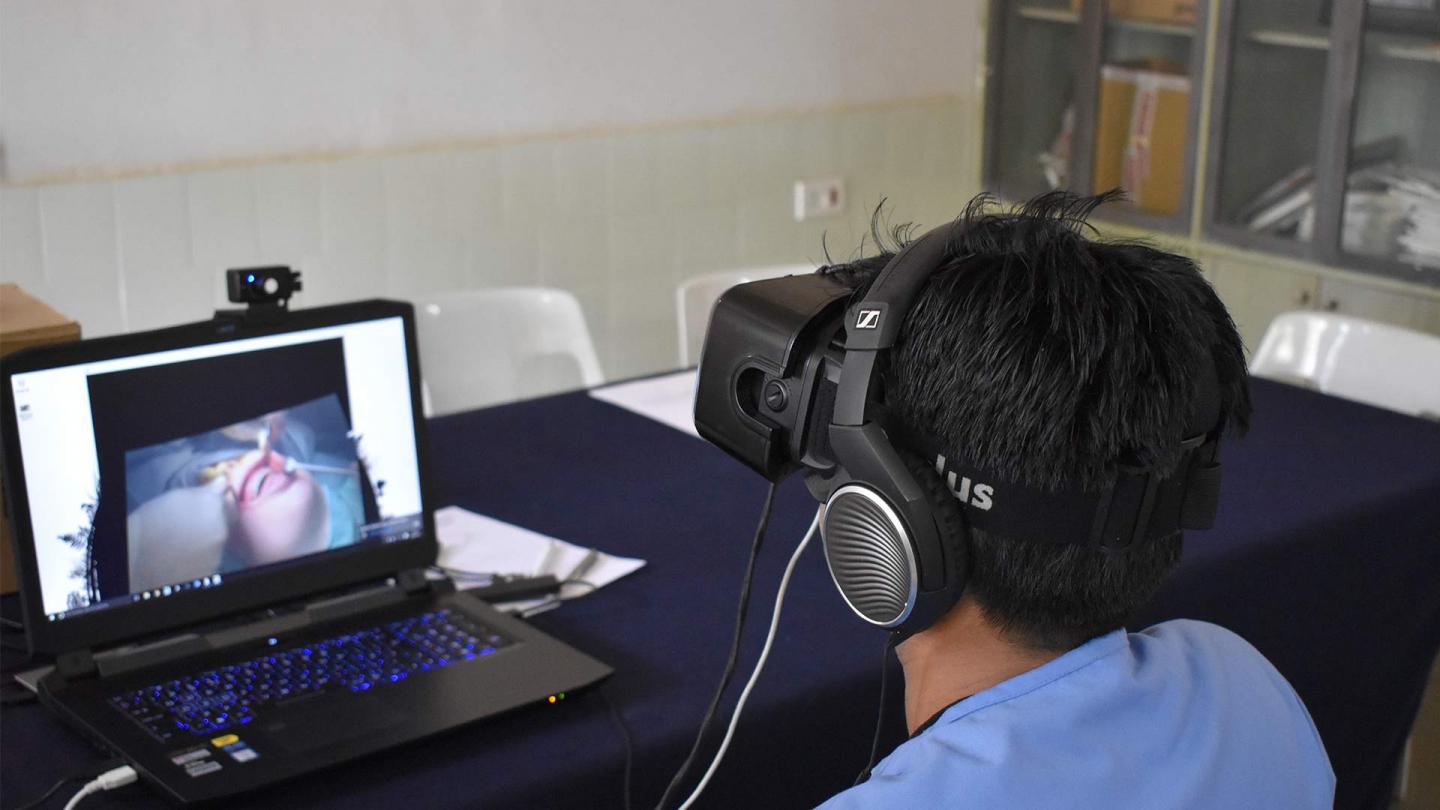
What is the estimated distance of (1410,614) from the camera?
2.21 meters

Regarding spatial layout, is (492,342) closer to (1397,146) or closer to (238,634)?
(238,634)

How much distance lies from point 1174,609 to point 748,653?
1.96ft

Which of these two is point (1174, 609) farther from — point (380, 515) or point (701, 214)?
point (701, 214)

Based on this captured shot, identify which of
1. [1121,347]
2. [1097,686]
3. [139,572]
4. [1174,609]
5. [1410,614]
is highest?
[1121,347]

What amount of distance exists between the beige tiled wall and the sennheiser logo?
1791mm

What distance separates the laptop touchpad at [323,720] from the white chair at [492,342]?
141 centimetres

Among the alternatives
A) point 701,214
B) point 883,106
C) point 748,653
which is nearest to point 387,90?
point 701,214

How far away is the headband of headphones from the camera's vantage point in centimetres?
95

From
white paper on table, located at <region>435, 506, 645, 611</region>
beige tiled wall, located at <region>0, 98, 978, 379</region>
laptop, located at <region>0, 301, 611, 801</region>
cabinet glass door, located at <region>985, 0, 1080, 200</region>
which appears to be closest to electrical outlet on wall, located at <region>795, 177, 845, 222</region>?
beige tiled wall, located at <region>0, 98, 978, 379</region>

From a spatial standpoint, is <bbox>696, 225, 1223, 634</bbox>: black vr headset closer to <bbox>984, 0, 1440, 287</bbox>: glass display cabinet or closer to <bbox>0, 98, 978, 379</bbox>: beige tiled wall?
<bbox>0, 98, 978, 379</bbox>: beige tiled wall

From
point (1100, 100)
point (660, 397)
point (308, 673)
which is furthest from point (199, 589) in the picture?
point (1100, 100)

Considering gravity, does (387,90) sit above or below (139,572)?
above

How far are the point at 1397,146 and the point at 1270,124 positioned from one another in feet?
1.06

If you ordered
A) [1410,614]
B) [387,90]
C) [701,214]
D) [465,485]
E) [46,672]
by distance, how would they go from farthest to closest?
[701,214], [387,90], [1410,614], [465,485], [46,672]
